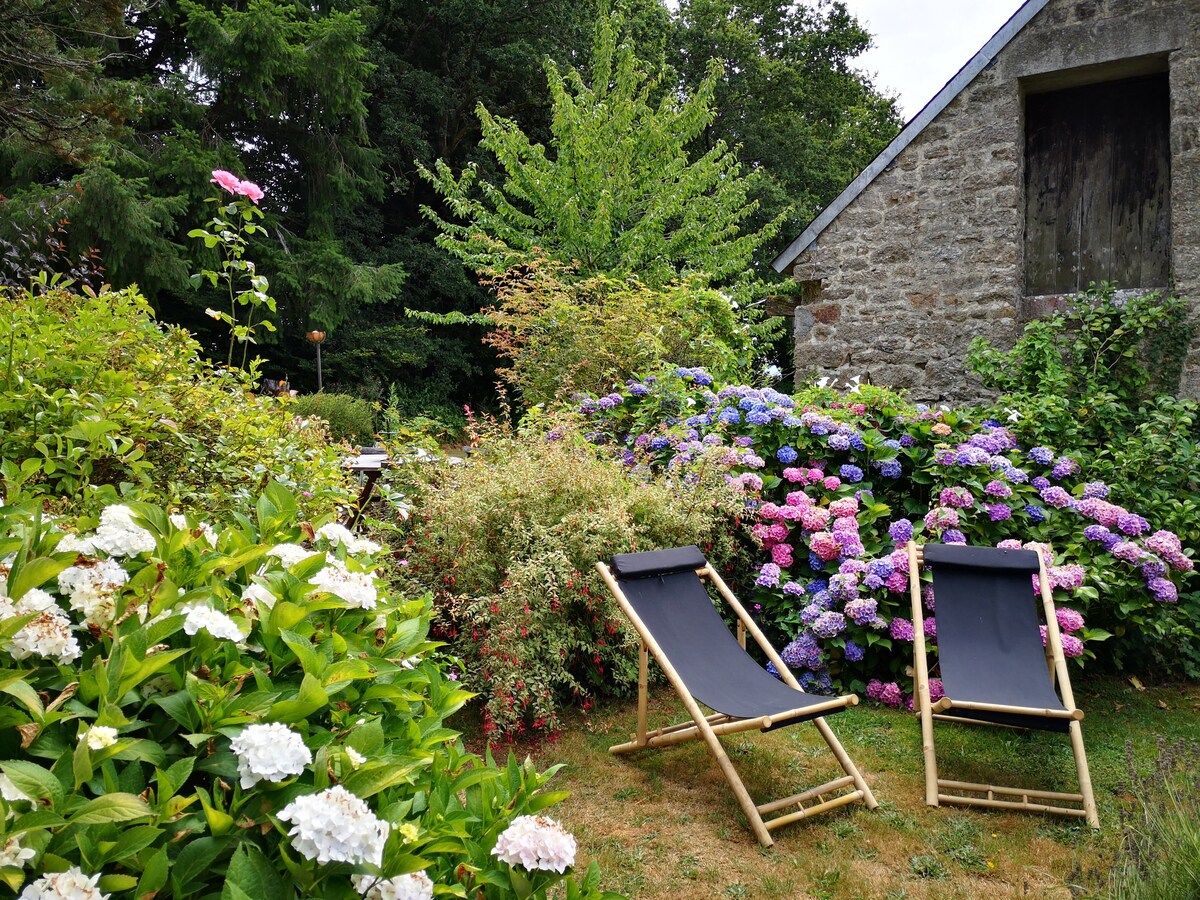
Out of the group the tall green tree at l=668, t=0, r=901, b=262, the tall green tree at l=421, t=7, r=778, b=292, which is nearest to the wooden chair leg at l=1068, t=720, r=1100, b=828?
the tall green tree at l=421, t=7, r=778, b=292

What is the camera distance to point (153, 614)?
1.26m

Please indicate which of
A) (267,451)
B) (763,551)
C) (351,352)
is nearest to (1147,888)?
(763,551)

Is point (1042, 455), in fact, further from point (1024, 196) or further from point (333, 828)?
point (333, 828)

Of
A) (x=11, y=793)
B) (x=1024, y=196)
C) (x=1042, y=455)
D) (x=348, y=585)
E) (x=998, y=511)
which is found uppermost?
(x=1024, y=196)

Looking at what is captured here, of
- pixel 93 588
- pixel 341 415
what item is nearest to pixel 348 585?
pixel 93 588

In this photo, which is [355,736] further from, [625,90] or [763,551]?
[625,90]

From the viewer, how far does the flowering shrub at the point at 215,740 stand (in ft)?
3.34

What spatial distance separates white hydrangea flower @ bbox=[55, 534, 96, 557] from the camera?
1.41 meters

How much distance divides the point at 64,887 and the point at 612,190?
12.8m

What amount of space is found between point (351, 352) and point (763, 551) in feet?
41.4

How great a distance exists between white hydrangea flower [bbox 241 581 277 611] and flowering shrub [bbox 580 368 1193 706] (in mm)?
3135

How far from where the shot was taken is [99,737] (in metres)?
1.04

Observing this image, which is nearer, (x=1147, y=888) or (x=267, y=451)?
(x=1147, y=888)

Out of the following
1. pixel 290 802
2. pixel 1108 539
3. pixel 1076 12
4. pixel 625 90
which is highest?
pixel 625 90
